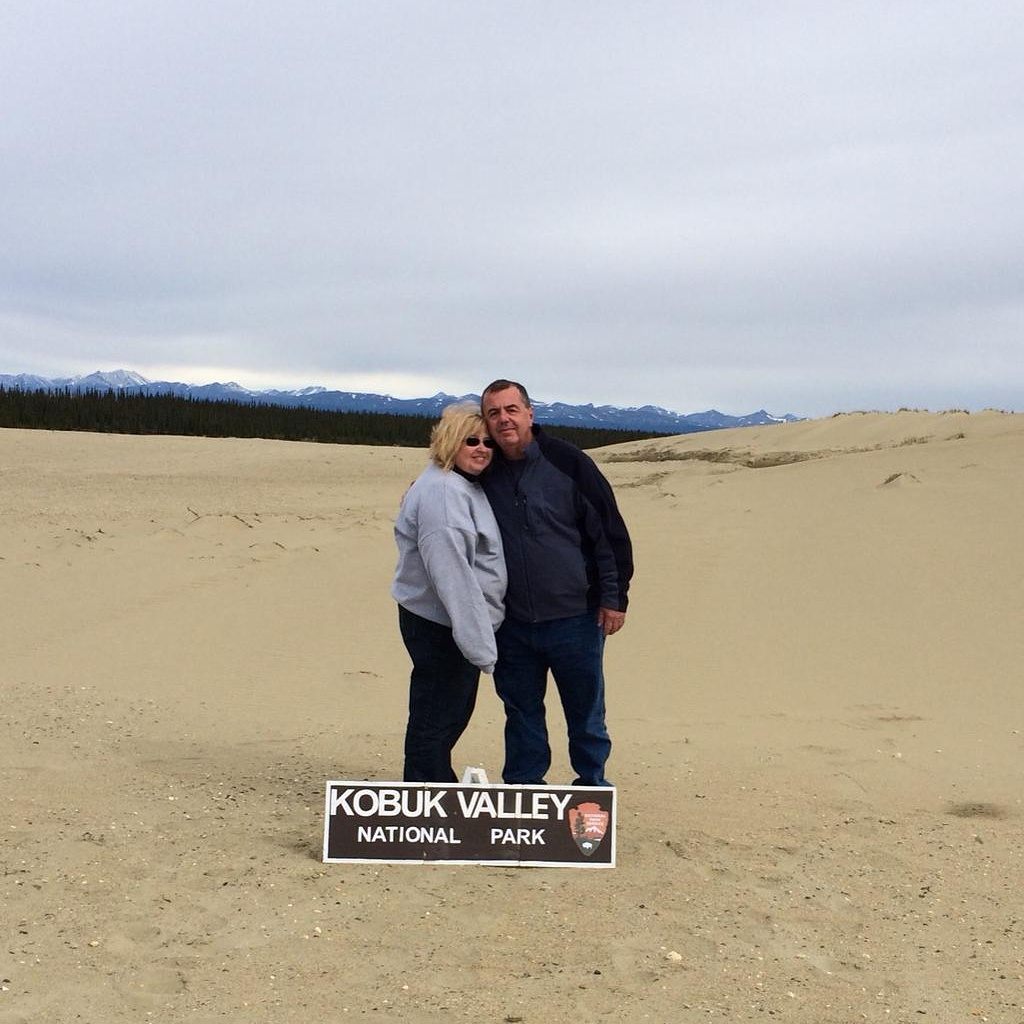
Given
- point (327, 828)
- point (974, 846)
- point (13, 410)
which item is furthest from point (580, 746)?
point (13, 410)

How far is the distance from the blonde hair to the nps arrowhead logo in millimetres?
1382

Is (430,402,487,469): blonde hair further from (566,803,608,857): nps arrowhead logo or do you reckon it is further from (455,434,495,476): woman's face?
(566,803,608,857): nps arrowhead logo

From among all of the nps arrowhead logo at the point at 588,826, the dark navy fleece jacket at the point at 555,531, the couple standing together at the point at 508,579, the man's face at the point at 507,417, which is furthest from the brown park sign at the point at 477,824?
the man's face at the point at 507,417

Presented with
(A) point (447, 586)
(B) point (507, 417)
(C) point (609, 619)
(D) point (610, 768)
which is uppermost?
(B) point (507, 417)

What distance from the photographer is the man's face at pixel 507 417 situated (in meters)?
3.76

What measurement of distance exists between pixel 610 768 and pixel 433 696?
5.19 ft

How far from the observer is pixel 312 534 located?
10320 millimetres

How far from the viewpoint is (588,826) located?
12.6 ft

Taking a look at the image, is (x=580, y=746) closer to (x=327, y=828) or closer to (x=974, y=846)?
(x=327, y=828)

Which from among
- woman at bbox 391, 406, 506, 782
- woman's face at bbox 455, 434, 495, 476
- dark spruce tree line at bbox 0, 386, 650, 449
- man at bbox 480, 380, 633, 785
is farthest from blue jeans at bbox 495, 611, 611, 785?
dark spruce tree line at bbox 0, 386, 650, 449

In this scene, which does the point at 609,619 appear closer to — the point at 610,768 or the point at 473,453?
the point at 473,453

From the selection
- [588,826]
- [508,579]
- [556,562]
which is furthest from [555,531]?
[588,826]

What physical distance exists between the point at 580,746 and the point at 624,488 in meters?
8.77

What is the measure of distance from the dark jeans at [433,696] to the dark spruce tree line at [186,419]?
21961 millimetres
